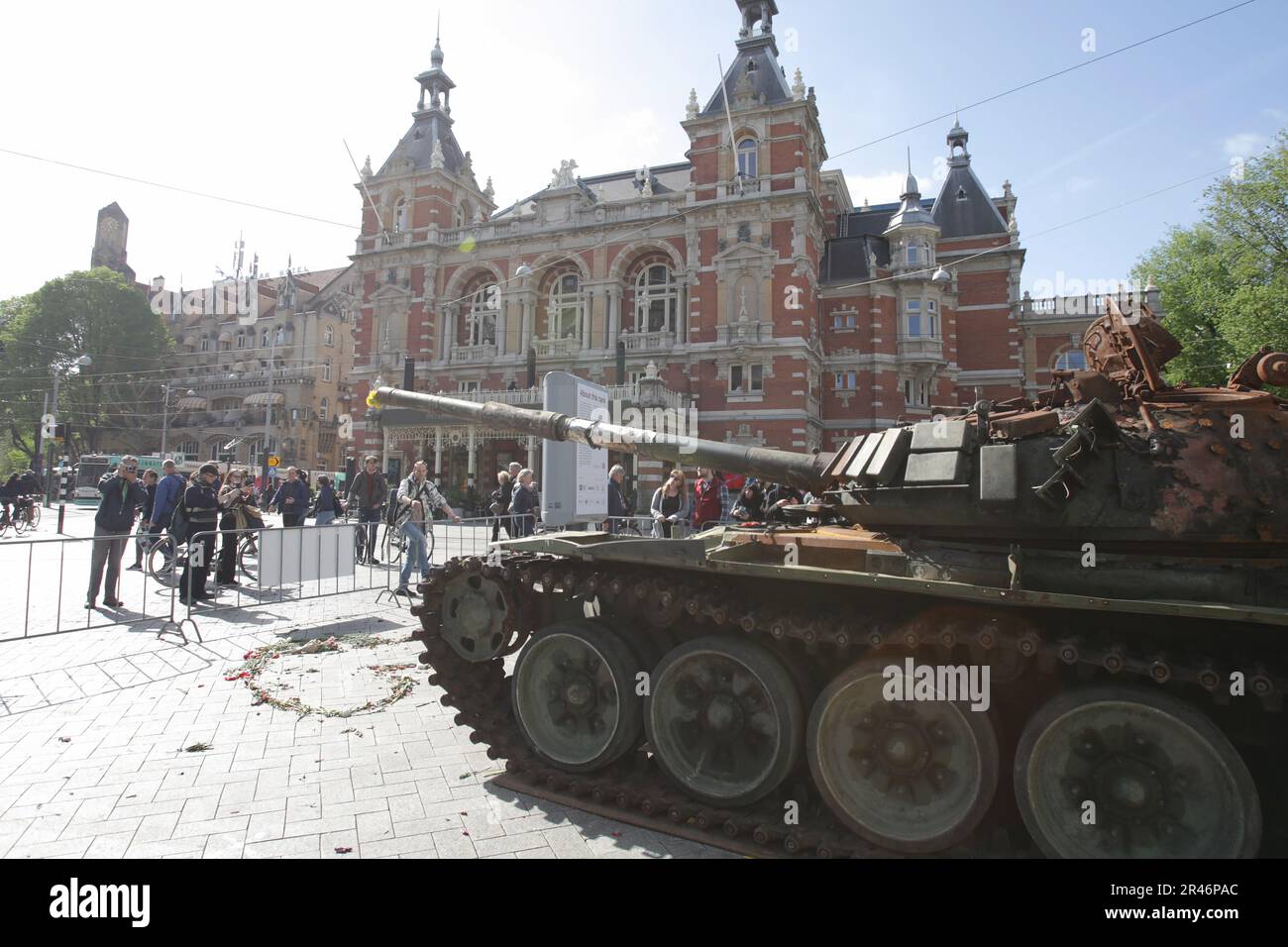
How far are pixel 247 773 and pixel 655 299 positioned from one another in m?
31.9

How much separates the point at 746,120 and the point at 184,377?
51.0 metres

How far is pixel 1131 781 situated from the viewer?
9.82ft

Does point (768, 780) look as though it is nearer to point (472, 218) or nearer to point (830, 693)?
point (830, 693)

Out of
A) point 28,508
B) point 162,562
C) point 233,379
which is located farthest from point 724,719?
point 233,379

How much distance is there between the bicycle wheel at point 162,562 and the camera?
923cm

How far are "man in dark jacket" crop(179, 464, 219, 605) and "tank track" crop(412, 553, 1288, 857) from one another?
6.45 m

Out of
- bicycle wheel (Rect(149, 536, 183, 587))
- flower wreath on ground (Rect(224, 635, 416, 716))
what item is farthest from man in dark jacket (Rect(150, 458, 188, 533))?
flower wreath on ground (Rect(224, 635, 416, 716))

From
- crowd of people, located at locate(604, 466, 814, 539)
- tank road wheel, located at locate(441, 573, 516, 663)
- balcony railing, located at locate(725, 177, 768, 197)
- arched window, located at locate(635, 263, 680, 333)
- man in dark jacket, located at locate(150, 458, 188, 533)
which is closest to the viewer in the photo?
tank road wheel, located at locate(441, 573, 516, 663)

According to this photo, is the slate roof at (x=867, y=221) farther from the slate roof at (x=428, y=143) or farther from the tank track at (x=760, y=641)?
the tank track at (x=760, y=641)

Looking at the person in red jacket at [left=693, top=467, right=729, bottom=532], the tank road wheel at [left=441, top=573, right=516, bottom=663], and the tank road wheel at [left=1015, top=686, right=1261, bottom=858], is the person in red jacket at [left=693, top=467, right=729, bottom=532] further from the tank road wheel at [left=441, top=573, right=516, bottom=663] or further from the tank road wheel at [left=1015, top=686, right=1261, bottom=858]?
the tank road wheel at [left=1015, top=686, right=1261, bottom=858]

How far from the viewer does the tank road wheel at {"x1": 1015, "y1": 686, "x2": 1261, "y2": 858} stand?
2865 mm

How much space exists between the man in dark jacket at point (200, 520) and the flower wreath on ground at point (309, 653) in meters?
2.61

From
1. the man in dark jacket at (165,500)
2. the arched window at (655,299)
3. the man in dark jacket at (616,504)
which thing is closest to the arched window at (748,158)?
the arched window at (655,299)
